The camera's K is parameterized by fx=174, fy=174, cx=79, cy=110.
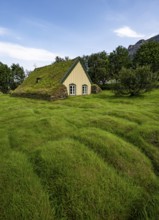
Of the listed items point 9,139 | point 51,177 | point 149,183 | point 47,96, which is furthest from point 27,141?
point 47,96

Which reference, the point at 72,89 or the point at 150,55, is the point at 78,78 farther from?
the point at 150,55

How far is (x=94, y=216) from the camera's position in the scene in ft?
13.4

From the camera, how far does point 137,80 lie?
2164cm

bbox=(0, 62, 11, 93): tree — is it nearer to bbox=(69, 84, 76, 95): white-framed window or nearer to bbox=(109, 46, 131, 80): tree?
bbox=(109, 46, 131, 80): tree

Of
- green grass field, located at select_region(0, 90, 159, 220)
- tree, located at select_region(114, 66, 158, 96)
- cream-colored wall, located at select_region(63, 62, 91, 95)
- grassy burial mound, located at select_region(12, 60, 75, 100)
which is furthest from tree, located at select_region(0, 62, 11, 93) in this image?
green grass field, located at select_region(0, 90, 159, 220)

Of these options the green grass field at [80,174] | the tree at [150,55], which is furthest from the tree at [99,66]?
the green grass field at [80,174]

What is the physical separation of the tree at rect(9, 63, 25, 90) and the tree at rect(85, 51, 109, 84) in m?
21.5

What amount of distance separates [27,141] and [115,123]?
15.0 ft

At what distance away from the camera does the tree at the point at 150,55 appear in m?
43.1

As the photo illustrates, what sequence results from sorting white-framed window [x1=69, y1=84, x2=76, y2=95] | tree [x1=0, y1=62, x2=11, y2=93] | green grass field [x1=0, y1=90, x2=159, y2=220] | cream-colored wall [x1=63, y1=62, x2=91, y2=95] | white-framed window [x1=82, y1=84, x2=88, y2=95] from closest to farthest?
green grass field [x1=0, y1=90, x2=159, y2=220] → cream-colored wall [x1=63, y1=62, x2=91, y2=95] → white-framed window [x1=69, y1=84, x2=76, y2=95] → white-framed window [x1=82, y1=84, x2=88, y2=95] → tree [x1=0, y1=62, x2=11, y2=93]

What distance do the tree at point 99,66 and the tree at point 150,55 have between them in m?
8.58

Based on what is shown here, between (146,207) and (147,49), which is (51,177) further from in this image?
(147,49)

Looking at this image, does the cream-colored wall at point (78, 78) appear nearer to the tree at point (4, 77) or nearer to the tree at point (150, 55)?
the tree at point (150, 55)

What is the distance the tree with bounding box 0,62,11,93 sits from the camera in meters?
49.9
